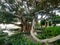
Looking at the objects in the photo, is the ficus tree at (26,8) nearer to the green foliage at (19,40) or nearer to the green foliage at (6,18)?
the green foliage at (6,18)

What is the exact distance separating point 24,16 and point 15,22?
748 mm

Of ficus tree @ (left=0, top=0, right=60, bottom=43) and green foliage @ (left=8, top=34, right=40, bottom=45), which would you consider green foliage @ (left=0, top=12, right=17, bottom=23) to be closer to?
ficus tree @ (left=0, top=0, right=60, bottom=43)

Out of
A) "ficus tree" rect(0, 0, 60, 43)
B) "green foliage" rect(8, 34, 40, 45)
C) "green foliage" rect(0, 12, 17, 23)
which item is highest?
"ficus tree" rect(0, 0, 60, 43)

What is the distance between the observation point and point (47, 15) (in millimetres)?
5719

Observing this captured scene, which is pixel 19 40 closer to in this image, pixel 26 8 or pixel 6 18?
pixel 6 18

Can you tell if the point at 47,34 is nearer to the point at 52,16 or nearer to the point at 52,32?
the point at 52,32

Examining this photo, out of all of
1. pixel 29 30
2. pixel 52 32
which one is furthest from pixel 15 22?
pixel 52 32

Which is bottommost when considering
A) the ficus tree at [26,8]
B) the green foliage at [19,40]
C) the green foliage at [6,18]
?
the green foliage at [19,40]

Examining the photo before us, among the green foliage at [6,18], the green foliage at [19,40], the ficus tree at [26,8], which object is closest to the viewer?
the green foliage at [19,40]

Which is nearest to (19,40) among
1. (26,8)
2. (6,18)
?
(6,18)

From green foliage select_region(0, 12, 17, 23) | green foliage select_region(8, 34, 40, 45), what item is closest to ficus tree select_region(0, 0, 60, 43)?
green foliage select_region(0, 12, 17, 23)

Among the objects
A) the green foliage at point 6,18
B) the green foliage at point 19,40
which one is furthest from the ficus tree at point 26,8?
the green foliage at point 19,40

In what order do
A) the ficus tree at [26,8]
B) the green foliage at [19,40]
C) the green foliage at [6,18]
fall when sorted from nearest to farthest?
the green foliage at [19,40], the ficus tree at [26,8], the green foliage at [6,18]

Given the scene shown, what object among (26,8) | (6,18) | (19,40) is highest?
(26,8)
